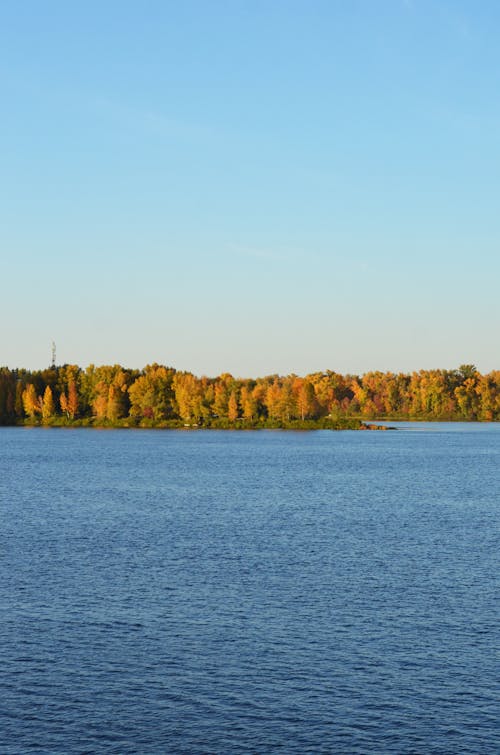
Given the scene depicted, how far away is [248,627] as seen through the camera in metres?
42.5

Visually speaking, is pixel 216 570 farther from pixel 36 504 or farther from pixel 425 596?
pixel 36 504

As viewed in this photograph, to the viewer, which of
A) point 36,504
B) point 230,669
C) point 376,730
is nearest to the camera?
point 376,730

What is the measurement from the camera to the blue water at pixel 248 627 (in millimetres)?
31109

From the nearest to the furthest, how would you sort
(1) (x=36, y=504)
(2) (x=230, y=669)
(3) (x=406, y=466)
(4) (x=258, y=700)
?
1. (4) (x=258, y=700)
2. (2) (x=230, y=669)
3. (1) (x=36, y=504)
4. (3) (x=406, y=466)

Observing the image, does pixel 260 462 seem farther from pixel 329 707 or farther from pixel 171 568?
pixel 329 707

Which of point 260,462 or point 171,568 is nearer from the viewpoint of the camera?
point 171,568

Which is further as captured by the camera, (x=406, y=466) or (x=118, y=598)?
(x=406, y=466)

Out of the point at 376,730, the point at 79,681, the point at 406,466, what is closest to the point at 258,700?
the point at 376,730

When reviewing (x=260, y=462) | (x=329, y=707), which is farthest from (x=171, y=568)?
(x=260, y=462)

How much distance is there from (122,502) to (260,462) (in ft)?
191

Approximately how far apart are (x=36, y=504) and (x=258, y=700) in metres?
57.6

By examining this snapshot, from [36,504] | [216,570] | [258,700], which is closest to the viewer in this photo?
[258,700]

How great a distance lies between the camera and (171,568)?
55562 millimetres

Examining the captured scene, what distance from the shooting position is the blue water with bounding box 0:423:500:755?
102 feet
